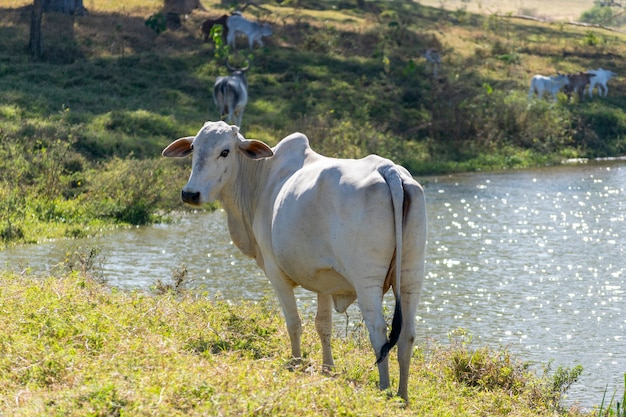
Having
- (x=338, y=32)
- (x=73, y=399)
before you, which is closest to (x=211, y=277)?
(x=73, y=399)

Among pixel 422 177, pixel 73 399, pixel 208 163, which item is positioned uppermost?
pixel 208 163

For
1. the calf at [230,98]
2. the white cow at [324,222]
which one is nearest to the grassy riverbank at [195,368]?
the white cow at [324,222]

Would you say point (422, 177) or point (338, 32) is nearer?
point (422, 177)

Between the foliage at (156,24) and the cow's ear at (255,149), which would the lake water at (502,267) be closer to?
the cow's ear at (255,149)

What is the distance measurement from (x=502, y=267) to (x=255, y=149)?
5.38m

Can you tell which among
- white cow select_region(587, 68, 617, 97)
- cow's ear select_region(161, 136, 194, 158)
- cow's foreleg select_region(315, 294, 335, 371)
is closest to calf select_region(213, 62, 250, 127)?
white cow select_region(587, 68, 617, 97)

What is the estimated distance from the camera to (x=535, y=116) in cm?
2169

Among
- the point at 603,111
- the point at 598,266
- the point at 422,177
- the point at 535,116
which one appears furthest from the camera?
the point at 603,111

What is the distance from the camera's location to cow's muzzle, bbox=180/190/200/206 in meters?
6.22

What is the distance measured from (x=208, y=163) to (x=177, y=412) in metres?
2.39

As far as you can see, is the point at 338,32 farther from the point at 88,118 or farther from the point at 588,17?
the point at 588,17

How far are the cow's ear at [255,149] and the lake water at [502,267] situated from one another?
1586mm

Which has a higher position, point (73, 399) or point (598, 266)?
point (73, 399)

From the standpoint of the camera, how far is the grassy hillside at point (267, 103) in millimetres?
13938
